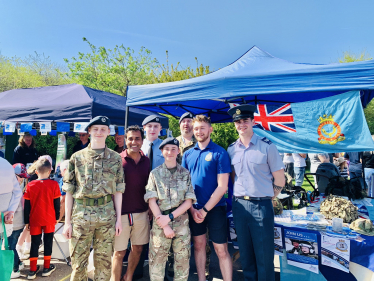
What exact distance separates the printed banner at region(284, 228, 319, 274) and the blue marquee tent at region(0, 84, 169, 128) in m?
4.28

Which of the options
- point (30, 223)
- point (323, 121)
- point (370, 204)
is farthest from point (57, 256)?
point (370, 204)

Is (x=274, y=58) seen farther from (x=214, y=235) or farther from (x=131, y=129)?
(x=214, y=235)

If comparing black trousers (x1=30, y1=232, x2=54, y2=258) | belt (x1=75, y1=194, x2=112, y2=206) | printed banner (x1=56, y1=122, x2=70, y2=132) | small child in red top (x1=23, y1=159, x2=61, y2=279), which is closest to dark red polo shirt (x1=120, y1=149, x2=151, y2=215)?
belt (x1=75, y1=194, x2=112, y2=206)

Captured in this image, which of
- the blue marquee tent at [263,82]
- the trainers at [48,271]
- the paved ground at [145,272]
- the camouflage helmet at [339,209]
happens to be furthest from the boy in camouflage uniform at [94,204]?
the camouflage helmet at [339,209]

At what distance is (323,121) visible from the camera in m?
2.83

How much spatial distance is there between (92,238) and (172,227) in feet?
2.66

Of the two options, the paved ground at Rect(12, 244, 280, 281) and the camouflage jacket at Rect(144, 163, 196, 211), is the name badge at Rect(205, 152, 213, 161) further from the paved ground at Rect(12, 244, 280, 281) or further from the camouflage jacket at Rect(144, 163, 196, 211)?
the paved ground at Rect(12, 244, 280, 281)

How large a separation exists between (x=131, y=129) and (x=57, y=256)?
8.05 ft

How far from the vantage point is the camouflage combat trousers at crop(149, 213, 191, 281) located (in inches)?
88.8

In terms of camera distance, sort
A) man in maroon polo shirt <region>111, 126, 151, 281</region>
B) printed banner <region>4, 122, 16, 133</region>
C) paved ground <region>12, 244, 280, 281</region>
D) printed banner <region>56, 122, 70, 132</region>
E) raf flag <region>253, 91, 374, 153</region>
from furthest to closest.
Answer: printed banner <region>4, 122, 16, 133</region> < printed banner <region>56, 122, 70, 132</region> < paved ground <region>12, 244, 280, 281</region> < raf flag <region>253, 91, 374, 153</region> < man in maroon polo shirt <region>111, 126, 151, 281</region>

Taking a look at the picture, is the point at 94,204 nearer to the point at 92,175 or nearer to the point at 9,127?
the point at 92,175

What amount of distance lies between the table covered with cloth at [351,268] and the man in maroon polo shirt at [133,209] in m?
1.44

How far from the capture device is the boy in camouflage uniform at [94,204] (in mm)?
2229

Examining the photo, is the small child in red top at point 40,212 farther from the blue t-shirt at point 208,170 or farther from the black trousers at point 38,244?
the blue t-shirt at point 208,170
